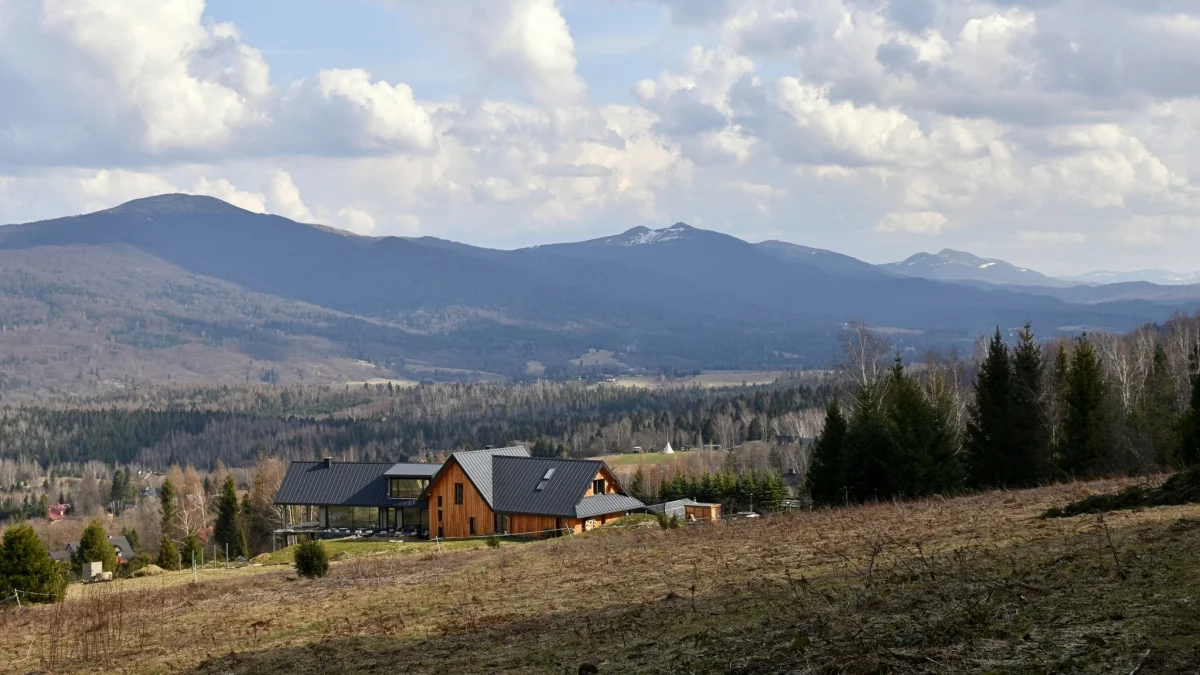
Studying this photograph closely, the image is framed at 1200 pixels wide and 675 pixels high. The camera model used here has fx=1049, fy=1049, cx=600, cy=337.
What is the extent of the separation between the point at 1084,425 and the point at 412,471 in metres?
38.0

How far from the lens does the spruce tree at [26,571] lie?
93.4 ft

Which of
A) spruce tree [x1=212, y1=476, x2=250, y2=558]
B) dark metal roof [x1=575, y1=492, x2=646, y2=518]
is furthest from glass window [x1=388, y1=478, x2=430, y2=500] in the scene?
spruce tree [x1=212, y1=476, x2=250, y2=558]

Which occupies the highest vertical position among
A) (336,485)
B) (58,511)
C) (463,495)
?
(336,485)

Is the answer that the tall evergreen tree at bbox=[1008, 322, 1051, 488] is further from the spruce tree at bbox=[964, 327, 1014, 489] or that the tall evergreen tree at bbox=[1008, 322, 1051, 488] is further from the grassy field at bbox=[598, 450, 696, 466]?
the grassy field at bbox=[598, 450, 696, 466]

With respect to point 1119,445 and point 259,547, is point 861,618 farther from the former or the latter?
point 259,547

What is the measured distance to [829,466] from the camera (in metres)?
43.1

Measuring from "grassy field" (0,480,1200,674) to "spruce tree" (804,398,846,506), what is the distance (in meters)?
14.7

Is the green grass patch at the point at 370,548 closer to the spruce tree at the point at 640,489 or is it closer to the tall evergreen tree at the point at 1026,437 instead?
the tall evergreen tree at the point at 1026,437

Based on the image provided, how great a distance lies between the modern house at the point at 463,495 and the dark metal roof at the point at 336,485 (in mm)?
62

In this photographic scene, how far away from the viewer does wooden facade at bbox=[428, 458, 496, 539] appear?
5897cm

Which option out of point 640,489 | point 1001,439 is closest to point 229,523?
point 640,489

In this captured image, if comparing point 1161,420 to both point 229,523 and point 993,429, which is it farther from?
point 229,523

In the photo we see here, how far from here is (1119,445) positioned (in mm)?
41844

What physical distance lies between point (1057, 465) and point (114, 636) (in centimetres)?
3487
